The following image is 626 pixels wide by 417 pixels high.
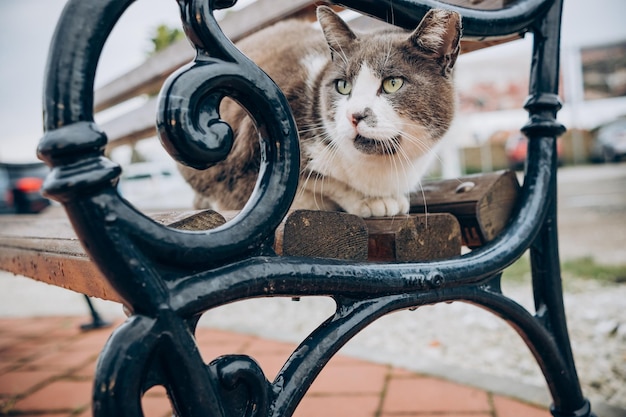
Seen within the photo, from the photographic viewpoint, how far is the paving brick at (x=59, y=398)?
62.1 inches

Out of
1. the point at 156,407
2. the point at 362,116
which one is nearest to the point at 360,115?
the point at 362,116

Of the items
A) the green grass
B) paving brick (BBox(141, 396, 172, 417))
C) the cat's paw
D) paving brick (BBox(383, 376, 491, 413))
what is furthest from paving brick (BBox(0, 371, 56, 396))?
the green grass

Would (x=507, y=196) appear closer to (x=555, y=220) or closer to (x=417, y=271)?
(x=555, y=220)

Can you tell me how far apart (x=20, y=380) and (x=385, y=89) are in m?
1.63

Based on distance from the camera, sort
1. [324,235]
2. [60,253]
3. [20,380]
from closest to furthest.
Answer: [324,235], [60,253], [20,380]

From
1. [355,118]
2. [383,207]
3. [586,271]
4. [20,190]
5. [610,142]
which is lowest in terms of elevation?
[610,142]

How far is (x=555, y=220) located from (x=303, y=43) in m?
0.85

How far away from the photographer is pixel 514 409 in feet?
4.37

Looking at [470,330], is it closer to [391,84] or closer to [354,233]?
[391,84]

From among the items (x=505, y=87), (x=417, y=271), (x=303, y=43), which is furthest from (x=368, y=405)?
(x=505, y=87)

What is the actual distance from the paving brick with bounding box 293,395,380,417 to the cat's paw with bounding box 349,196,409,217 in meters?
0.58

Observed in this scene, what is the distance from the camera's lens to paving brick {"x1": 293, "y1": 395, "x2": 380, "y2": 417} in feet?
4.56

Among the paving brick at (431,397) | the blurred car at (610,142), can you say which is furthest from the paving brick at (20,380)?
the blurred car at (610,142)

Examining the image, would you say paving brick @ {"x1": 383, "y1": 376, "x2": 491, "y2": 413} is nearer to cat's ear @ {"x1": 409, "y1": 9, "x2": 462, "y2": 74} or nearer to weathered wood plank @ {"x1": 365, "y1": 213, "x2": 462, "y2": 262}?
weathered wood plank @ {"x1": 365, "y1": 213, "x2": 462, "y2": 262}
